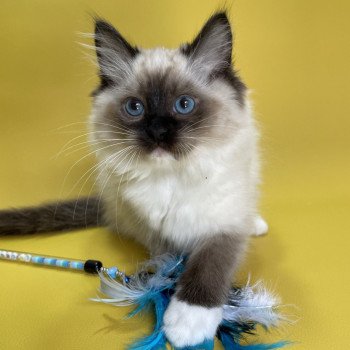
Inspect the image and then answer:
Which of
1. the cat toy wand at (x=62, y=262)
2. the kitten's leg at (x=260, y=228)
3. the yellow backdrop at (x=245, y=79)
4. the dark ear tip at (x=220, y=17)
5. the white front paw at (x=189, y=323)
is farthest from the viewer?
the yellow backdrop at (x=245, y=79)

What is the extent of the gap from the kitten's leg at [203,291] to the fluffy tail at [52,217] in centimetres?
64

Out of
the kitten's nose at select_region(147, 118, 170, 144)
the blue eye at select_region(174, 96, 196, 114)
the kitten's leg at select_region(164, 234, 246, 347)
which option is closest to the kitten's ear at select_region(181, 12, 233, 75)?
the blue eye at select_region(174, 96, 196, 114)

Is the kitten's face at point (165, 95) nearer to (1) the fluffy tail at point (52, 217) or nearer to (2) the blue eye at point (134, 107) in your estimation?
(2) the blue eye at point (134, 107)

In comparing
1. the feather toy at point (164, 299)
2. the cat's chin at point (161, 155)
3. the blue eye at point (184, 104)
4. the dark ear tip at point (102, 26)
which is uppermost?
the dark ear tip at point (102, 26)

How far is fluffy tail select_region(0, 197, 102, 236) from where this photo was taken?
182 cm

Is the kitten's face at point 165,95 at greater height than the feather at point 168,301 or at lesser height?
greater

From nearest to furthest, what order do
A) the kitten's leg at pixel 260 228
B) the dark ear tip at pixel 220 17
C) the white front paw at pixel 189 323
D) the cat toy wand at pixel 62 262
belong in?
the white front paw at pixel 189 323
the dark ear tip at pixel 220 17
the cat toy wand at pixel 62 262
the kitten's leg at pixel 260 228

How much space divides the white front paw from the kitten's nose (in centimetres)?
45

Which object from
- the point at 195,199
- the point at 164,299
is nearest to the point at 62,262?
the point at 164,299

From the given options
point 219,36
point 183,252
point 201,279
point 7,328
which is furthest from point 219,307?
point 219,36

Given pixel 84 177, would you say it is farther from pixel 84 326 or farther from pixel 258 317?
pixel 258 317

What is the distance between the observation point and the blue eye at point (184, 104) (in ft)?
4.36

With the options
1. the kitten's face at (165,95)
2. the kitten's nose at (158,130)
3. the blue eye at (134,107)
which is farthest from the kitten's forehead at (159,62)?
the kitten's nose at (158,130)

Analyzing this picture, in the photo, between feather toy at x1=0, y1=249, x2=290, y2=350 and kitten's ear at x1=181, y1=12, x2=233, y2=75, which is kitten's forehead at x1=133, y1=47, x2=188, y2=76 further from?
feather toy at x1=0, y1=249, x2=290, y2=350
